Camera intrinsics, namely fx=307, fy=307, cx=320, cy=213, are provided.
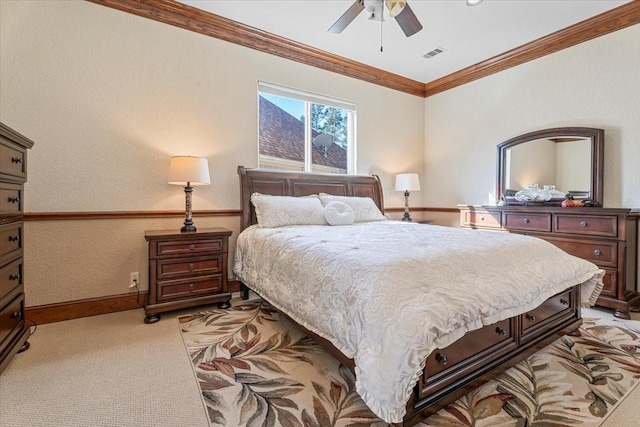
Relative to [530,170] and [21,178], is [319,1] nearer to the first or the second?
[21,178]

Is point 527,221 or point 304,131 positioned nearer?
point 527,221

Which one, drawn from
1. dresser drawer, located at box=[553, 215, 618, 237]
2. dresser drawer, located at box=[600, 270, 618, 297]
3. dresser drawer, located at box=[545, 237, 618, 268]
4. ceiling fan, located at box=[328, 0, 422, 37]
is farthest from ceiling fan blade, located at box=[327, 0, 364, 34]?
dresser drawer, located at box=[600, 270, 618, 297]

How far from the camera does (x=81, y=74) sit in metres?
2.71

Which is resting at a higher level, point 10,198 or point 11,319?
point 10,198

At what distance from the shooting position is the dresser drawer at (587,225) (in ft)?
9.25

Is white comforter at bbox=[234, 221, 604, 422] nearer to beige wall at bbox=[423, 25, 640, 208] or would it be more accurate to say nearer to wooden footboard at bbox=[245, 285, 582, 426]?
wooden footboard at bbox=[245, 285, 582, 426]

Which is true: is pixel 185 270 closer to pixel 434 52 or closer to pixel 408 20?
pixel 408 20

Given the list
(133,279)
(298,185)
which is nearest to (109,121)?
(133,279)

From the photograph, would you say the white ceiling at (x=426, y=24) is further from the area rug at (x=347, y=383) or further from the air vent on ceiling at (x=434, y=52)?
the area rug at (x=347, y=383)

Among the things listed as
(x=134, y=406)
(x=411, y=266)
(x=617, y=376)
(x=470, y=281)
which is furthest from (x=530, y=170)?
(x=134, y=406)

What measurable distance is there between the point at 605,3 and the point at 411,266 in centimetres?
359

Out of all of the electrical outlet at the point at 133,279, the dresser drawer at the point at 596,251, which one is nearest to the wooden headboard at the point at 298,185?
the electrical outlet at the point at 133,279

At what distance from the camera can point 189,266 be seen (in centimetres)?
280

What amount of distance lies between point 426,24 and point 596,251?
9.39ft
